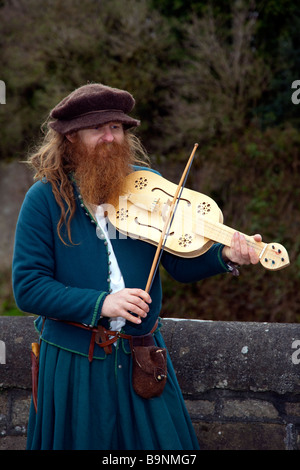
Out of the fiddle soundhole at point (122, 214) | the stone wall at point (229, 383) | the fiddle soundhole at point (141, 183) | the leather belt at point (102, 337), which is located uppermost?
the fiddle soundhole at point (141, 183)

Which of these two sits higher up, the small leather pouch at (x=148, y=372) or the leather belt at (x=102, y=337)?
the leather belt at (x=102, y=337)

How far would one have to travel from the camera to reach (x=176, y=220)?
218cm

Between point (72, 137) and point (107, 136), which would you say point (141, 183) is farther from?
point (72, 137)

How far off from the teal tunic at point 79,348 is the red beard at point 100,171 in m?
0.09

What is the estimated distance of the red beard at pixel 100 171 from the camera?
225 cm

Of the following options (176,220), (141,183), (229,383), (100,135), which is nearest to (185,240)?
(176,220)

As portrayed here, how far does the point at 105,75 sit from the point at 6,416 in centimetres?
560

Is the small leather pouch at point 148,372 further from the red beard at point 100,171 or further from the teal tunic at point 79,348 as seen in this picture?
the red beard at point 100,171

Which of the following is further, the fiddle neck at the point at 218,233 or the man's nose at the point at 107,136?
the man's nose at the point at 107,136

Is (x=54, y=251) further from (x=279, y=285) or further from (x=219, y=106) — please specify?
(x=219, y=106)

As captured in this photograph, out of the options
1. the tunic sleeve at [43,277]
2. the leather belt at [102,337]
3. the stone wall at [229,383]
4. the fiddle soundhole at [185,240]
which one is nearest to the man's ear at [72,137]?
the tunic sleeve at [43,277]

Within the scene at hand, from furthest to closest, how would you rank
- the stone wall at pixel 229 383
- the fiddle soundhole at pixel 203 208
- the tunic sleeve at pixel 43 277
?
1. the stone wall at pixel 229 383
2. the fiddle soundhole at pixel 203 208
3. the tunic sleeve at pixel 43 277

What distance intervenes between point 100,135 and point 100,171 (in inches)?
5.6
